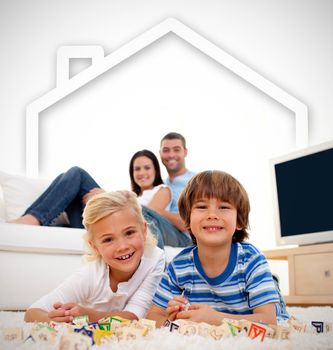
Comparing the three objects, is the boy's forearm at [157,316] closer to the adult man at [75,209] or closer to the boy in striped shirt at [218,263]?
the boy in striped shirt at [218,263]

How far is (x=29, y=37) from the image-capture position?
11.6 feet

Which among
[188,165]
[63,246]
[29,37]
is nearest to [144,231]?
[63,246]

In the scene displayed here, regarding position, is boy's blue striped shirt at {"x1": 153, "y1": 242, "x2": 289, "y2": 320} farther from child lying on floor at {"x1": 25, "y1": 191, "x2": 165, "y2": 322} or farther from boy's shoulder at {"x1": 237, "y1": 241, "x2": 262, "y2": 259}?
child lying on floor at {"x1": 25, "y1": 191, "x2": 165, "y2": 322}

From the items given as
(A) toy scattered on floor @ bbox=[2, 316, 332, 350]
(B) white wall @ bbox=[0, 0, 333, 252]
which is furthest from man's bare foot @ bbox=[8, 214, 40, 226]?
(B) white wall @ bbox=[0, 0, 333, 252]

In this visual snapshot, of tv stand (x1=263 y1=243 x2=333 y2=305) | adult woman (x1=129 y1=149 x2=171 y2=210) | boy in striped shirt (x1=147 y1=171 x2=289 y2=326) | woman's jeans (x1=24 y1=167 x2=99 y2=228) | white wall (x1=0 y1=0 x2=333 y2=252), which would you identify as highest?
white wall (x1=0 y1=0 x2=333 y2=252)

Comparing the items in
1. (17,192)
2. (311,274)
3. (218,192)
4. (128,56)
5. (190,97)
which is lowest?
(311,274)

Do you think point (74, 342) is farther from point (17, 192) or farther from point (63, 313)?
point (17, 192)

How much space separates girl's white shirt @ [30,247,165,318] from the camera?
142 centimetres

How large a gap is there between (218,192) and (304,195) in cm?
157

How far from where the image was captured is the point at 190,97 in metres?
3.62

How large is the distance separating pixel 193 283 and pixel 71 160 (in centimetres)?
232

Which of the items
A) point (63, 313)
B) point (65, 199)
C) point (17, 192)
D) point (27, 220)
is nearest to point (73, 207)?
point (65, 199)

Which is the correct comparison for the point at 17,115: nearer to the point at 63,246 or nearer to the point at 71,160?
the point at 71,160

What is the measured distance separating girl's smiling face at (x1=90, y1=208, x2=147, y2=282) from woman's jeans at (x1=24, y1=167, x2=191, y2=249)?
0.62 m
